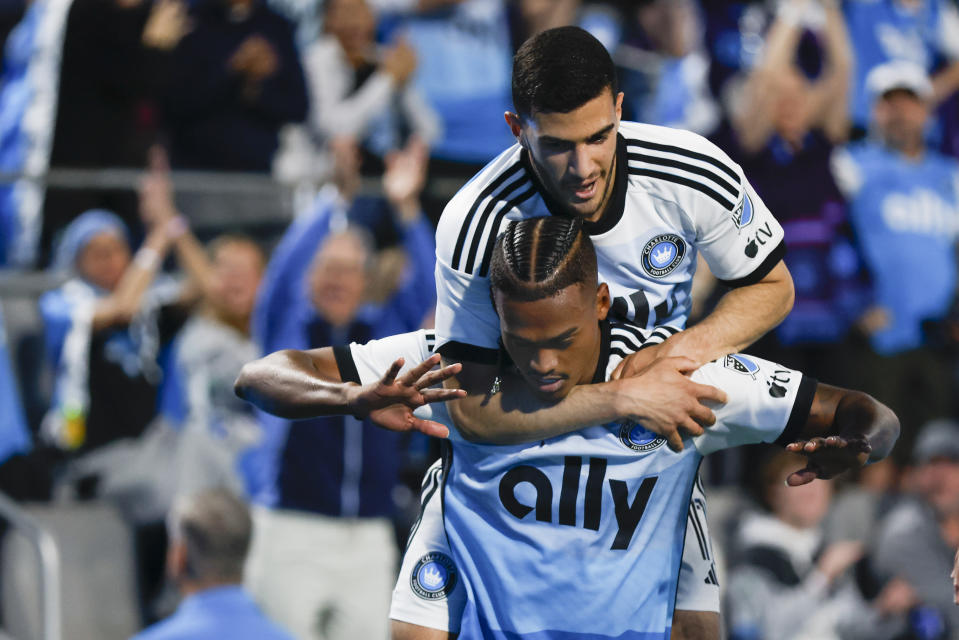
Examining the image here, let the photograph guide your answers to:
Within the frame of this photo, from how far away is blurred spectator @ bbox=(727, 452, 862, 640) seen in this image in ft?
23.8

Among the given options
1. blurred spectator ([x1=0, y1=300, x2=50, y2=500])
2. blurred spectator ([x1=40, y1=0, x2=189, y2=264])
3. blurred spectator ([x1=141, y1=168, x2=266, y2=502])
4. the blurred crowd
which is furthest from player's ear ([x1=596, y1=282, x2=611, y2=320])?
blurred spectator ([x1=40, y1=0, x2=189, y2=264])

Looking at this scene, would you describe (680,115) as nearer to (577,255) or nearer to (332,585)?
(332,585)

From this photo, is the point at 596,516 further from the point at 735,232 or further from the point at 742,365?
the point at 735,232

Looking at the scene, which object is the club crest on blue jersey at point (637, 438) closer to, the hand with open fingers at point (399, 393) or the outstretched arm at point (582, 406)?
the outstretched arm at point (582, 406)

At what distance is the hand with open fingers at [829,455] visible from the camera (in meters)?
3.67

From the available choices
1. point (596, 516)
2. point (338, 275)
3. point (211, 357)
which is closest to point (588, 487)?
point (596, 516)

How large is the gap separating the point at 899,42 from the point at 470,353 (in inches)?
278

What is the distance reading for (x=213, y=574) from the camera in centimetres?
506

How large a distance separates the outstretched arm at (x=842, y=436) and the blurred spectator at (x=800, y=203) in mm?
3672

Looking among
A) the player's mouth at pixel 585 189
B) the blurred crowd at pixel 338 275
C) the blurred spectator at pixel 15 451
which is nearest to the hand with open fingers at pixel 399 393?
the player's mouth at pixel 585 189

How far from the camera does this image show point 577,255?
3809 mm

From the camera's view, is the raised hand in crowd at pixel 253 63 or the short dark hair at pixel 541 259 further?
the raised hand in crowd at pixel 253 63

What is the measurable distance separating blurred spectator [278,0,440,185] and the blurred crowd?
2cm

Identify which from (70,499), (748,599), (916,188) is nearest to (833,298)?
(916,188)
